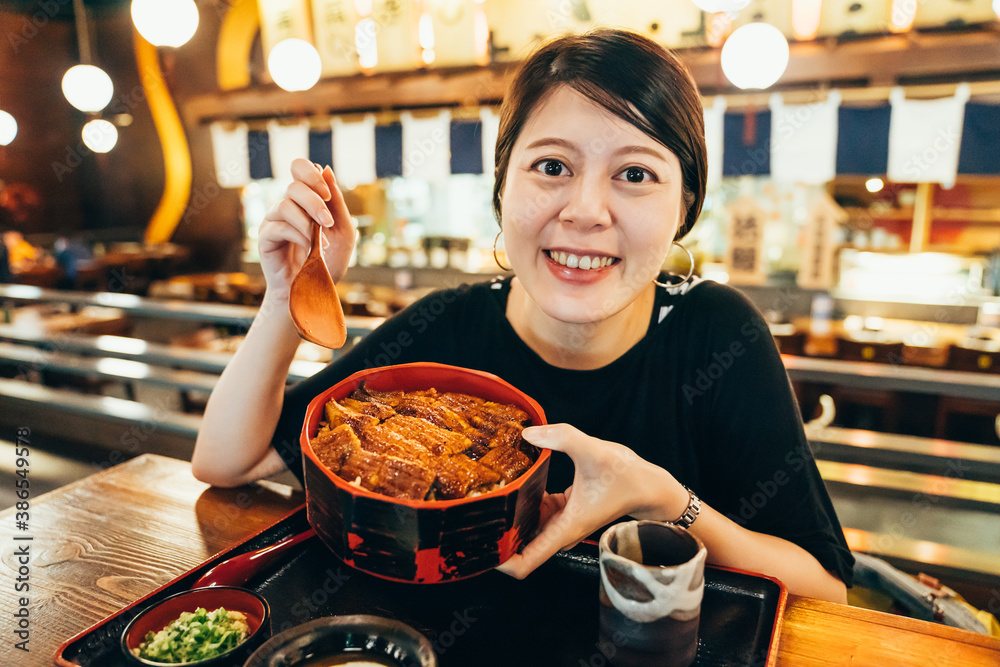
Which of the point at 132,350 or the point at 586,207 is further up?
the point at 586,207

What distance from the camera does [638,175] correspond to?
4.74 ft

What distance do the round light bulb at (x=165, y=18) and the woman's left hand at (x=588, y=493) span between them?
20.5 ft

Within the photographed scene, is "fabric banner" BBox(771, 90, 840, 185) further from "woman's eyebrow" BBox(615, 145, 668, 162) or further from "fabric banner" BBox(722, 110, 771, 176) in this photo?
"woman's eyebrow" BBox(615, 145, 668, 162)

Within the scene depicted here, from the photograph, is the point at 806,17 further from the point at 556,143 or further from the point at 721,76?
the point at 556,143

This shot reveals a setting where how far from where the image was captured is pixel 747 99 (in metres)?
6.77

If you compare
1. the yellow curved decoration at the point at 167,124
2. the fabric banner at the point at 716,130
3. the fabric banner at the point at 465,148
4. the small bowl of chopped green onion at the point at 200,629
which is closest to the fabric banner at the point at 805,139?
the fabric banner at the point at 716,130

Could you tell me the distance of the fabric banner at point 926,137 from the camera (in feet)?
17.3

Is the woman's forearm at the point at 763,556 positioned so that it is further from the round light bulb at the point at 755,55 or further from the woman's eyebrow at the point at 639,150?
the round light bulb at the point at 755,55

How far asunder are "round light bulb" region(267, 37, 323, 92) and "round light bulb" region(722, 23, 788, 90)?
4.16 meters

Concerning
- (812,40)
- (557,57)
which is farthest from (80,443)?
(812,40)

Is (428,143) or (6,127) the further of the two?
(6,127)

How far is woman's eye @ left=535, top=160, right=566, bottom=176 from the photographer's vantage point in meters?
1.47

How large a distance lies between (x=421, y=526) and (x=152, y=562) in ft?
2.84

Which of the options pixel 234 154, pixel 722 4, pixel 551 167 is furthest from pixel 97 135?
pixel 551 167
